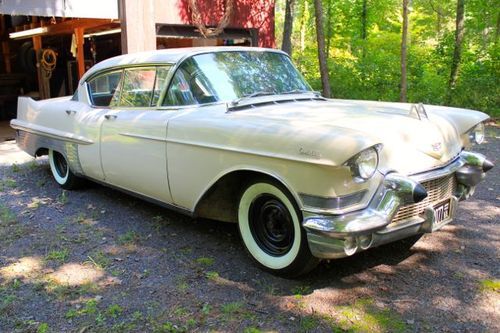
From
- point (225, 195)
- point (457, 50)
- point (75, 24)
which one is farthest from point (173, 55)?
point (457, 50)

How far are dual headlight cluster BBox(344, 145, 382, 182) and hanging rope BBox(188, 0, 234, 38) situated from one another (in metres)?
8.84

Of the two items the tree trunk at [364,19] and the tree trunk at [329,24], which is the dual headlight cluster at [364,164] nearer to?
the tree trunk at [364,19]

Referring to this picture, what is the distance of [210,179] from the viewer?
12.3 ft

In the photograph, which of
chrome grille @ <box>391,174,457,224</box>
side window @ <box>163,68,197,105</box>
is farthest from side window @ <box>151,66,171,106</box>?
chrome grille @ <box>391,174,457,224</box>

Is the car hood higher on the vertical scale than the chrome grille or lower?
higher

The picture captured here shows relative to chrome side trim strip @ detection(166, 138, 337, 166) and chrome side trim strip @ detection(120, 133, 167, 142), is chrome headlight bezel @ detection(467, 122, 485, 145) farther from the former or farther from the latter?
chrome side trim strip @ detection(120, 133, 167, 142)

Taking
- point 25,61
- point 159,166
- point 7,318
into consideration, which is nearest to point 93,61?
point 25,61

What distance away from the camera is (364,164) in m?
3.02

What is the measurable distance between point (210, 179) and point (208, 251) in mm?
693

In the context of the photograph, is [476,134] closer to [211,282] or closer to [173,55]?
[211,282]

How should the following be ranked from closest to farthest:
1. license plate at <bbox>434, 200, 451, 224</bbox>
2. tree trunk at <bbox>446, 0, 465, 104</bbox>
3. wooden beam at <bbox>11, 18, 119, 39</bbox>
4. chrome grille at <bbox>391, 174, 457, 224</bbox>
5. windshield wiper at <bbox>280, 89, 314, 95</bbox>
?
chrome grille at <bbox>391, 174, 457, 224</bbox> → license plate at <bbox>434, 200, 451, 224</bbox> → windshield wiper at <bbox>280, 89, 314, 95</bbox> → wooden beam at <bbox>11, 18, 119, 39</bbox> → tree trunk at <bbox>446, 0, 465, 104</bbox>

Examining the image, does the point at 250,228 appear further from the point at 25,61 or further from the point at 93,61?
the point at 25,61

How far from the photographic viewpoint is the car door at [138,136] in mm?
4191

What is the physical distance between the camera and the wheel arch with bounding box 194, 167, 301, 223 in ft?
11.9
